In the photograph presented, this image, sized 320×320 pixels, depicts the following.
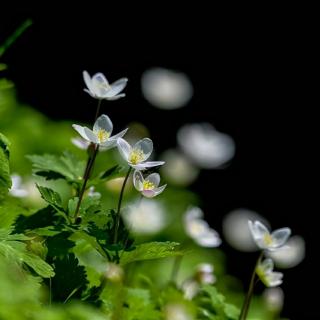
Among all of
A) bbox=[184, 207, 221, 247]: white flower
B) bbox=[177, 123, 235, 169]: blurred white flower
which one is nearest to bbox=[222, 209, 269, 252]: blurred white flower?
bbox=[177, 123, 235, 169]: blurred white flower

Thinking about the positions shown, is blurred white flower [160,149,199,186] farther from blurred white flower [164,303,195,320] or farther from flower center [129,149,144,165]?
flower center [129,149,144,165]

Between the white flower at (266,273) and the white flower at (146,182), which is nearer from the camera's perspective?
the white flower at (146,182)

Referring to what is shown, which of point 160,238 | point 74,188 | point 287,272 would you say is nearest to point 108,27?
point 287,272

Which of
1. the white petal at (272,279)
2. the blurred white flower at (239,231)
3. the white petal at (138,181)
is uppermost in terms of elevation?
the white petal at (138,181)

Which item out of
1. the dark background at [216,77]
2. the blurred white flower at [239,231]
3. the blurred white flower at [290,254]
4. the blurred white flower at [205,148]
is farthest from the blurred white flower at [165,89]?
the blurred white flower at [290,254]

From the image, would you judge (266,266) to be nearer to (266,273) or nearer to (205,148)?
(266,273)

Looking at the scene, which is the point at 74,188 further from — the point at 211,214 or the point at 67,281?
the point at 211,214

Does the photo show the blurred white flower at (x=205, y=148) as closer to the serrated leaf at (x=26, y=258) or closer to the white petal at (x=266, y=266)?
the white petal at (x=266, y=266)

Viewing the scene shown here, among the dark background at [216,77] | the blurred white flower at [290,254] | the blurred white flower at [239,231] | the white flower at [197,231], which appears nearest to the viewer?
the white flower at [197,231]
